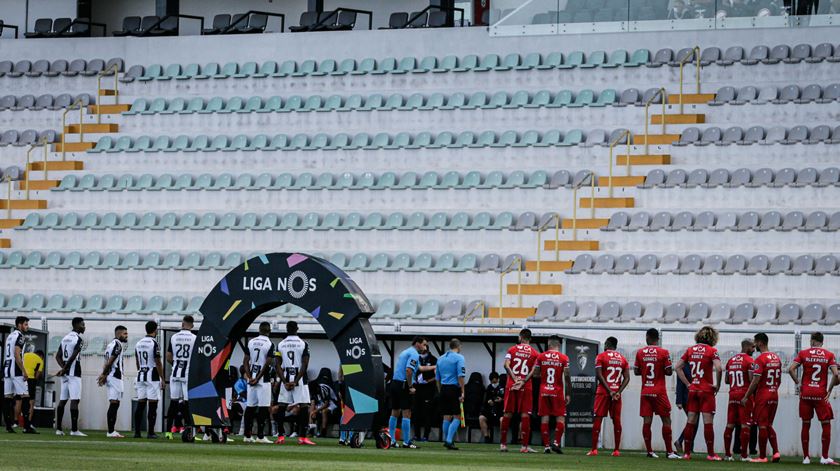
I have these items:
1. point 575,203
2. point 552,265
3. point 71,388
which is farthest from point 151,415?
point 575,203

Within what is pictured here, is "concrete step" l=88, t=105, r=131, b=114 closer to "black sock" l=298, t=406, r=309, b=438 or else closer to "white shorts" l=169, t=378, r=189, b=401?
"white shorts" l=169, t=378, r=189, b=401

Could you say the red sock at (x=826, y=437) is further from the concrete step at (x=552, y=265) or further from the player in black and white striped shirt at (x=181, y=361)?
the concrete step at (x=552, y=265)

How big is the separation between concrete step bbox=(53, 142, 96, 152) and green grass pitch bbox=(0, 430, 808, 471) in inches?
542

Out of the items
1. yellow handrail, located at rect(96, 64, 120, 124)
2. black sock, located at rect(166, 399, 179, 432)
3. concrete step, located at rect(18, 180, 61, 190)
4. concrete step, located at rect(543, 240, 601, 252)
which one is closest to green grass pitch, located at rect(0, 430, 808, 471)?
black sock, located at rect(166, 399, 179, 432)

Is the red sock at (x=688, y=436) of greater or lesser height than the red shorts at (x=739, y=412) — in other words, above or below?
below

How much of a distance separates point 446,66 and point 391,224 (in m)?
4.99

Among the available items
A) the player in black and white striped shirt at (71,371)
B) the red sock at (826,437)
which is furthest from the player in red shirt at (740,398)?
the player in black and white striped shirt at (71,371)

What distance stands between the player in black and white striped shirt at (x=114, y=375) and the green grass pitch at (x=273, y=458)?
0.39 metres

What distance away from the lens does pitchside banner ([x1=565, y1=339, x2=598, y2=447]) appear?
69.9 ft

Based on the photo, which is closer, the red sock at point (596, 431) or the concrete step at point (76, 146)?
the red sock at point (596, 431)

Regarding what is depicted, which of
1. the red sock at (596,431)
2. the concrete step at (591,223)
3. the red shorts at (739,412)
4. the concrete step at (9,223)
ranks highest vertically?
the concrete step at (9,223)

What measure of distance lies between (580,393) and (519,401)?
2.83 metres

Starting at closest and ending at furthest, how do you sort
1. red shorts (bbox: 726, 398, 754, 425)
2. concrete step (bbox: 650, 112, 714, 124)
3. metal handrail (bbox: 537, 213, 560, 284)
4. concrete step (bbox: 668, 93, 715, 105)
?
red shorts (bbox: 726, 398, 754, 425) → metal handrail (bbox: 537, 213, 560, 284) → concrete step (bbox: 650, 112, 714, 124) → concrete step (bbox: 668, 93, 715, 105)

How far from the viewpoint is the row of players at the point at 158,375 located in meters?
18.9
